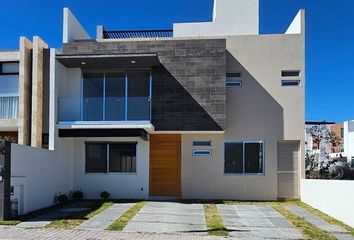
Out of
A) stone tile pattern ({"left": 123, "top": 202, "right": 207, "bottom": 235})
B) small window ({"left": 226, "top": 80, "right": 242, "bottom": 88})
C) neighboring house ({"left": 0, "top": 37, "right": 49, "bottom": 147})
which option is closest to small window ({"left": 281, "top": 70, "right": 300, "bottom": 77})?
small window ({"left": 226, "top": 80, "right": 242, "bottom": 88})

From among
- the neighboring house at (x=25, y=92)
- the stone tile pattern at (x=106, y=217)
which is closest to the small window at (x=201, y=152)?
the stone tile pattern at (x=106, y=217)

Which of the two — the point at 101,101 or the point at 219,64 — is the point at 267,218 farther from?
the point at 101,101

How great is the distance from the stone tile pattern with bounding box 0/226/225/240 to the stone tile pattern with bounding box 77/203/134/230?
584mm

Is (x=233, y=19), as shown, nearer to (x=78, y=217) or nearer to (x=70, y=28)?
(x=70, y=28)

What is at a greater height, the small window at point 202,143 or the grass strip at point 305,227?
the small window at point 202,143

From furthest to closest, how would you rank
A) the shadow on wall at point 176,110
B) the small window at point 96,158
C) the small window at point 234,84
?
the small window at point 234,84
the small window at point 96,158
the shadow on wall at point 176,110

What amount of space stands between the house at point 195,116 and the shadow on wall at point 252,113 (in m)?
0.04

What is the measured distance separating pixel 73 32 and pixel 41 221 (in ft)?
31.7

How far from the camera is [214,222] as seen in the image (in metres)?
11.4

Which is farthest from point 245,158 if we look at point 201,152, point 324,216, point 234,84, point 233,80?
point 324,216

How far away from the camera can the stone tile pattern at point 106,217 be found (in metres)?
10.6

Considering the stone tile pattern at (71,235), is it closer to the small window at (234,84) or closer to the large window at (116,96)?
the large window at (116,96)

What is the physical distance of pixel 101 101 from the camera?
1578cm

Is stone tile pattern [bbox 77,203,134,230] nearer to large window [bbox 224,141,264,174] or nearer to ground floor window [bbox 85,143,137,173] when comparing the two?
ground floor window [bbox 85,143,137,173]
